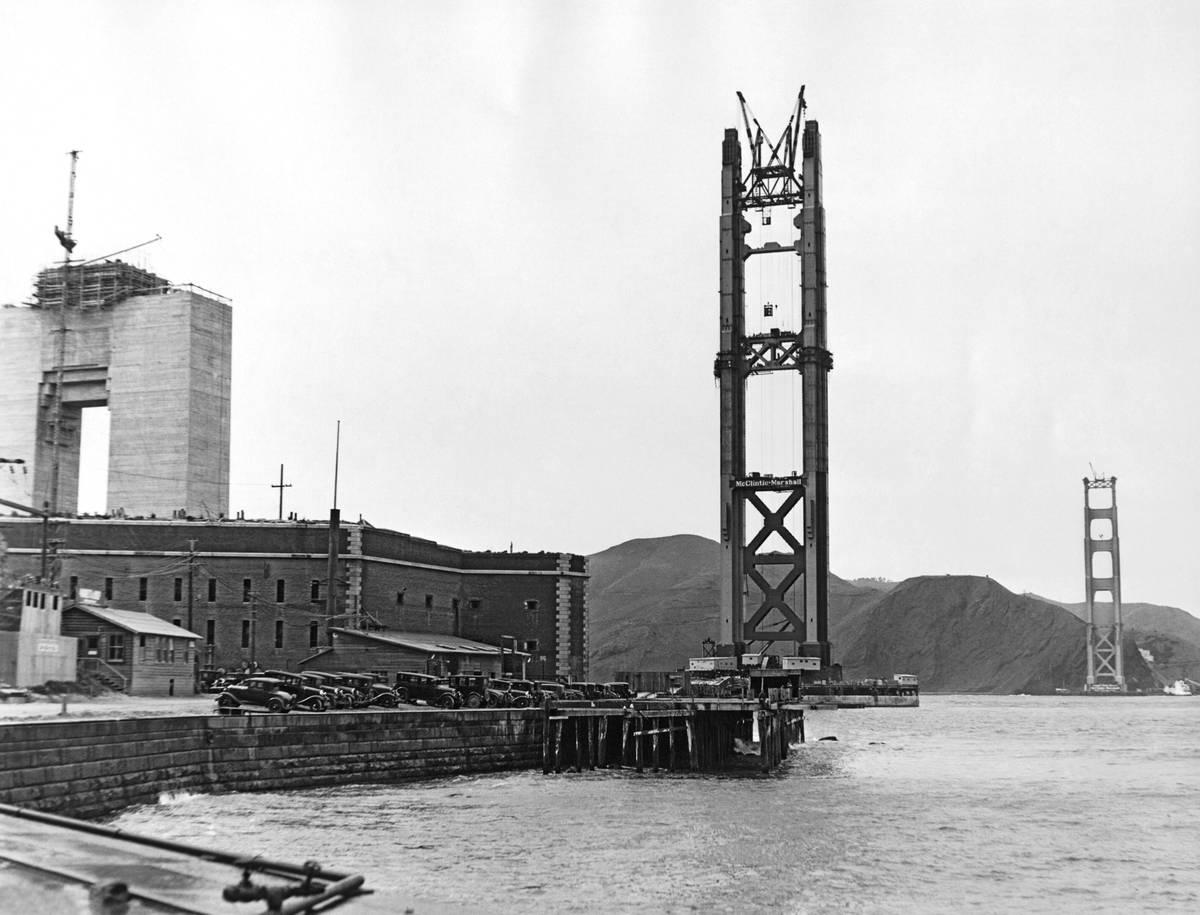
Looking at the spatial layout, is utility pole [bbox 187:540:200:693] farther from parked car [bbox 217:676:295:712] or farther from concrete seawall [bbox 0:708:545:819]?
parked car [bbox 217:676:295:712]

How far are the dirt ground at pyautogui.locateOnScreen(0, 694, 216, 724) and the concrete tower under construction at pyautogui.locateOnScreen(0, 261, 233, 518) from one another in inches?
1897

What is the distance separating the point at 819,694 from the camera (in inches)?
5007

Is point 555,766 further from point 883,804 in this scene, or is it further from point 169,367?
point 169,367

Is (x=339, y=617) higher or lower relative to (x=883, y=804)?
higher

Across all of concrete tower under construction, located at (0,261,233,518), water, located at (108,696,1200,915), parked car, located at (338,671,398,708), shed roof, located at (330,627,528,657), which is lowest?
water, located at (108,696,1200,915)

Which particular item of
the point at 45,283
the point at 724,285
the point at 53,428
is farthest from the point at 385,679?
the point at 724,285

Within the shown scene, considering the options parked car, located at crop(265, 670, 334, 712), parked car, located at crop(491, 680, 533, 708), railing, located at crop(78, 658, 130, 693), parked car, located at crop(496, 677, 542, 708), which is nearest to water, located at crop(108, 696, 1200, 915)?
parked car, located at crop(265, 670, 334, 712)

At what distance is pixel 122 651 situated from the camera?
60688 millimetres

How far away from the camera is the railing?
58719 mm

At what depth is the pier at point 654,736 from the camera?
5350 cm

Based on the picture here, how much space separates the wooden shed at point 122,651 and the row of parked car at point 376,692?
710 centimetres

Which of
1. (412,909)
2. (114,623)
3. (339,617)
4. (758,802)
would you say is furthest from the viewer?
(339,617)

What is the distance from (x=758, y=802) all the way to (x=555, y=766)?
11352 millimetres

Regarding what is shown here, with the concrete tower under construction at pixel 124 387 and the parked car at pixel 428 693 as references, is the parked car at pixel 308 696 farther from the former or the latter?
the concrete tower under construction at pixel 124 387
